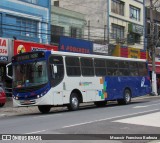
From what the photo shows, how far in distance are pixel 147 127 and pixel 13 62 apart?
32.8 ft

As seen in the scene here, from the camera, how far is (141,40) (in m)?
52.1

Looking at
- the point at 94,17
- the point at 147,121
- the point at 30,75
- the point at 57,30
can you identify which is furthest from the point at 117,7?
the point at 147,121

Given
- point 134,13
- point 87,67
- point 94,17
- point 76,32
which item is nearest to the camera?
point 87,67

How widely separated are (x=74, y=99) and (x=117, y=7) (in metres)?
28.6

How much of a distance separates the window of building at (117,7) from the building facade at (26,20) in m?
15.0

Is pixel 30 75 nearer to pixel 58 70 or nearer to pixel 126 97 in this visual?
pixel 58 70

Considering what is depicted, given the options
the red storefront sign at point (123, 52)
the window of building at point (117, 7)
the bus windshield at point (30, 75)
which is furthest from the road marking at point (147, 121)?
the window of building at point (117, 7)

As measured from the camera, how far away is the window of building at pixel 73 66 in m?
20.8

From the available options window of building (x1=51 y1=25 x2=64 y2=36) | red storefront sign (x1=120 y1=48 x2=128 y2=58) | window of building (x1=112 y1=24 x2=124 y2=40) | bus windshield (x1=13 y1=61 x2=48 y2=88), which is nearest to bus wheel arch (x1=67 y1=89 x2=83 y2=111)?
bus windshield (x1=13 y1=61 x2=48 y2=88)

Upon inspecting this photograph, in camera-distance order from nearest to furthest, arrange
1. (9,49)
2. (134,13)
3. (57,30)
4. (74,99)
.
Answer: (74,99)
(9,49)
(57,30)
(134,13)

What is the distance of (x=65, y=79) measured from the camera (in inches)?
803

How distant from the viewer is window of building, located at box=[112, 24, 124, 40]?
4659cm

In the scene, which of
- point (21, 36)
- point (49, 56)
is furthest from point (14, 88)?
point (21, 36)

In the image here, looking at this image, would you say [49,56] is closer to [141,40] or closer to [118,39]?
[118,39]
